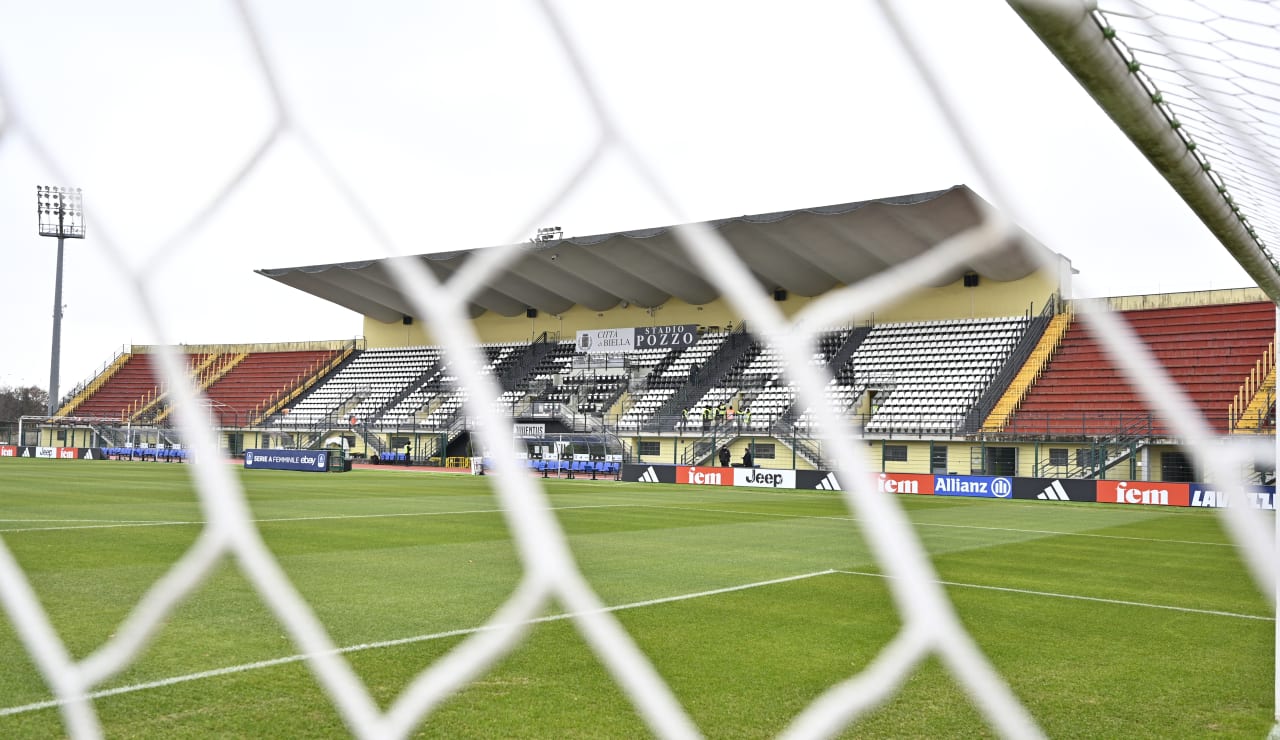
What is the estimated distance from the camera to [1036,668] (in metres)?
4.04

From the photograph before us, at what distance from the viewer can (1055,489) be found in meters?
17.5

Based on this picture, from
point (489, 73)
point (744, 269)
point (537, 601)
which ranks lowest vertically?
point (537, 601)

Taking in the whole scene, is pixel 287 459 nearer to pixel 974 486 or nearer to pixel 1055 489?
pixel 974 486

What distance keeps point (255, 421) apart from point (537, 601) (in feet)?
95.7

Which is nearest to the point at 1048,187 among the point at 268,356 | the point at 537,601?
the point at 537,601

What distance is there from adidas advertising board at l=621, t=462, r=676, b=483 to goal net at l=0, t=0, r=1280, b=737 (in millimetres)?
20480

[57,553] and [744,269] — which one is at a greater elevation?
[744,269]

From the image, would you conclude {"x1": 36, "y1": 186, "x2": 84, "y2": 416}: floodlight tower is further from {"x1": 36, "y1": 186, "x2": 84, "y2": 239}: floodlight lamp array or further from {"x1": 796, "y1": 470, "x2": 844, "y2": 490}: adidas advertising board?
{"x1": 796, "y1": 470, "x2": 844, "y2": 490}: adidas advertising board

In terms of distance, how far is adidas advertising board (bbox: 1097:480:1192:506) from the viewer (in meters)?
16.3

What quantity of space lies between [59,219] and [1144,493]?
58.5 feet

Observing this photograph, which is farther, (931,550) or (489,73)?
(931,550)

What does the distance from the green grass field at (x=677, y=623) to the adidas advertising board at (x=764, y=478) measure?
29.0ft

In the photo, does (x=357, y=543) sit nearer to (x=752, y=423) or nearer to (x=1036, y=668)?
(x=1036, y=668)

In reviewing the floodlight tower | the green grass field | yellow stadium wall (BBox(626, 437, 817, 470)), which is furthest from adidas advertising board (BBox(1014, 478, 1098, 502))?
the floodlight tower
